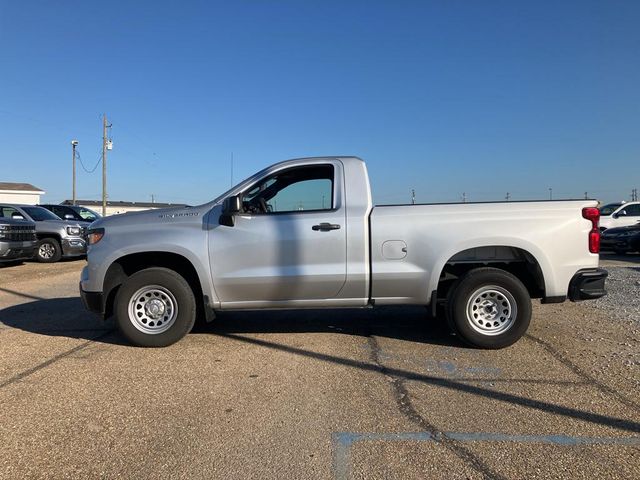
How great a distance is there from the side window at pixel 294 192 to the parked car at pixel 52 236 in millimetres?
10673

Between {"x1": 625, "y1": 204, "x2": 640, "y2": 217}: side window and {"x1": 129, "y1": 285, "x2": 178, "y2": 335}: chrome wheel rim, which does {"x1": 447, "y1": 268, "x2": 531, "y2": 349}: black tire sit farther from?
{"x1": 625, "y1": 204, "x2": 640, "y2": 217}: side window

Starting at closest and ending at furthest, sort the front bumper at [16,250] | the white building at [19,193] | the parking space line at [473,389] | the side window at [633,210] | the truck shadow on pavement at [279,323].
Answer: the parking space line at [473,389] < the truck shadow on pavement at [279,323] < the front bumper at [16,250] < the side window at [633,210] < the white building at [19,193]

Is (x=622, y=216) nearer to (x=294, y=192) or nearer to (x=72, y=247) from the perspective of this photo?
(x=294, y=192)

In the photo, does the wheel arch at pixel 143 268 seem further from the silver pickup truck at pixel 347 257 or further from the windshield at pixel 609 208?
the windshield at pixel 609 208

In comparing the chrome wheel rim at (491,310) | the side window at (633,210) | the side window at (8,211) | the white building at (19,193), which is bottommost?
the chrome wheel rim at (491,310)

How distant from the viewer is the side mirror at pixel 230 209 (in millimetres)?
5172

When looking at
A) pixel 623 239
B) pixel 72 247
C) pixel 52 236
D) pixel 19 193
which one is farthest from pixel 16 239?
pixel 19 193

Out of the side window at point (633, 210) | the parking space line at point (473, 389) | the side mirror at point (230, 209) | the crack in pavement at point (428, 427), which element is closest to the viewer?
the crack in pavement at point (428, 427)

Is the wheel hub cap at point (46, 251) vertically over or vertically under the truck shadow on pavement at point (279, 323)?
over

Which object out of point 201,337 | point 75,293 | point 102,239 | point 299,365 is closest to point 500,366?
point 299,365

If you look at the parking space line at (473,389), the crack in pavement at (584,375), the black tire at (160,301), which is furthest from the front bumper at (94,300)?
the crack in pavement at (584,375)

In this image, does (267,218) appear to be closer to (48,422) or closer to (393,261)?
(393,261)

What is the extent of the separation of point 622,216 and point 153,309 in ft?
61.1

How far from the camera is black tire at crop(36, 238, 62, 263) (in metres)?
14.5
